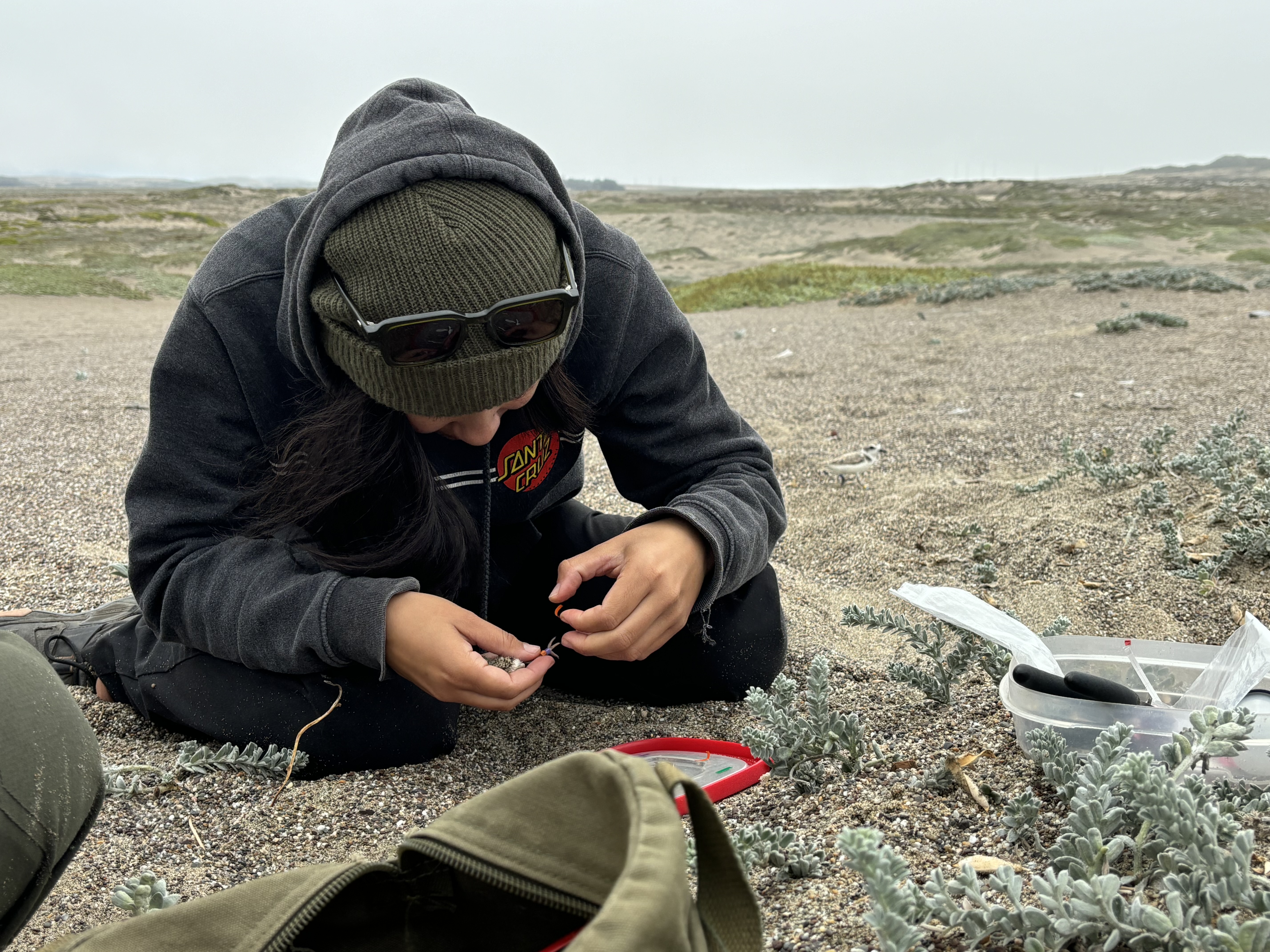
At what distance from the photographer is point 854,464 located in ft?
15.3

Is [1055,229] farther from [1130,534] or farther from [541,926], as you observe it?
[541,926]

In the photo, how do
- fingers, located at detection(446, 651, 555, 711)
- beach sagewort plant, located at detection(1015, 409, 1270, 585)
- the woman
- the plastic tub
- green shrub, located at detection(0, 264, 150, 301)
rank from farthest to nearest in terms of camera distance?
1. green shrub, located at detection(0, 264, 150, 301)
2. beach sagewort plant, located at detection(1015, 409, 1270, 585)
3. fingers, located at detection(446, 651, 555, 711)
4. the woman
5. the plastic tub

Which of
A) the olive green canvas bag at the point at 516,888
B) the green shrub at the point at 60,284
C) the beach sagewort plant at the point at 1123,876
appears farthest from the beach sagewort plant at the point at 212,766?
the green shrub at the point at 60,284

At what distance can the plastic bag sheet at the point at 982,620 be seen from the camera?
1960mm

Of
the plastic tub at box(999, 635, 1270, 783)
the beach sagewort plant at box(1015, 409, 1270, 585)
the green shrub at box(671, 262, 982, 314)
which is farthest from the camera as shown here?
the green shrub at box(671, 262, 982, 314)

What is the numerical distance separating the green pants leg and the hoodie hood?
2.60ft

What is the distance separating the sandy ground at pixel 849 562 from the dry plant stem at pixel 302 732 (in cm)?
3

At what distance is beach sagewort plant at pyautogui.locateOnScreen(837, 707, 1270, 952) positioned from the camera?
3.79ft

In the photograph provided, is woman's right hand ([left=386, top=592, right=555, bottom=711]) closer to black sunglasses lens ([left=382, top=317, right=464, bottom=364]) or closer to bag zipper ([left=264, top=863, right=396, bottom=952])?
black sunglasses lens ([left=382, top=317, right=464, bottom=364])

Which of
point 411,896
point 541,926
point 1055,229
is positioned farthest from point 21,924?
point 1055,229

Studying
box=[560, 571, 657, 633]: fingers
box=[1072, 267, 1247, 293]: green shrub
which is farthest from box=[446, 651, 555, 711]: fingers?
box=[1072, 267, 1247, 293]: green shrub

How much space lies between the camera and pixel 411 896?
125cm

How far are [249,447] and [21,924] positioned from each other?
1185 millimetres

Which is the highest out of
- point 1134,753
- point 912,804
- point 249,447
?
point 249,447
